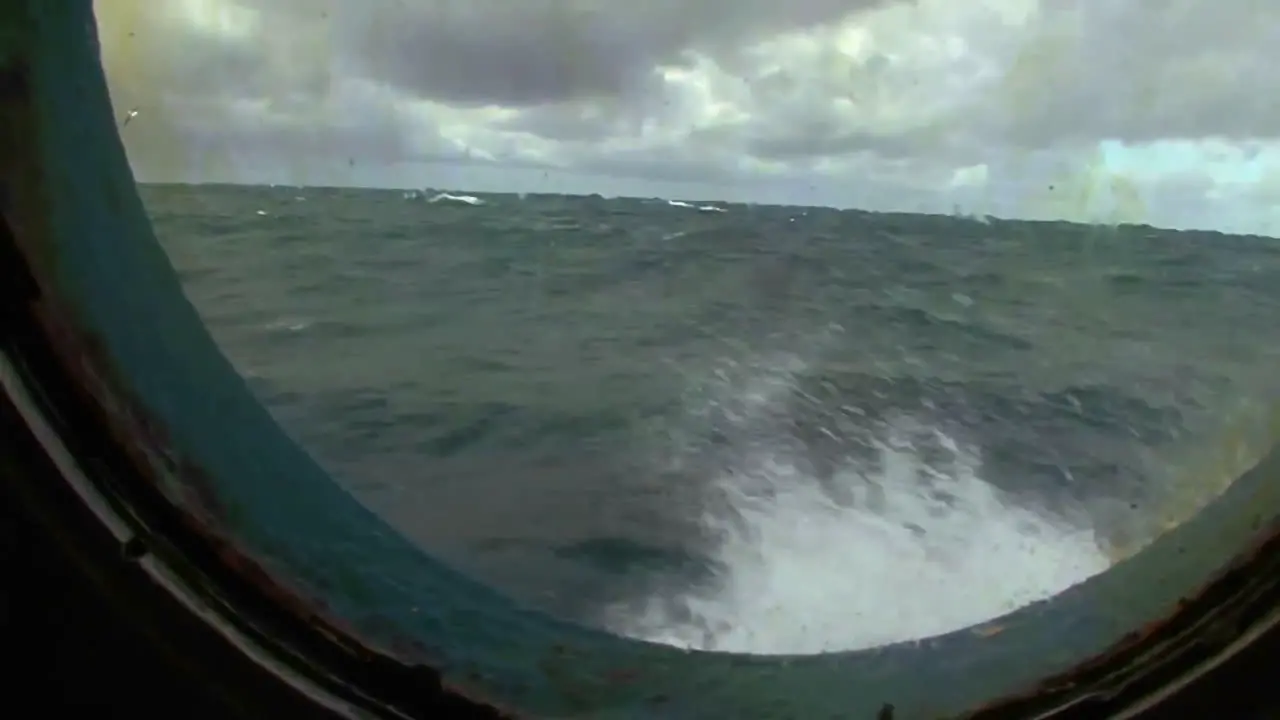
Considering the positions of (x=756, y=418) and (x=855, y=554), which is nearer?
(x=855, y=554)

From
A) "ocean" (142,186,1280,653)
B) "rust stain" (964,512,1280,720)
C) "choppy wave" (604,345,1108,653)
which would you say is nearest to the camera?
"rust stain" (964,512,1280,720)

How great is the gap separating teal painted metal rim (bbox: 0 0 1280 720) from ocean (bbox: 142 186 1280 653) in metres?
0.19

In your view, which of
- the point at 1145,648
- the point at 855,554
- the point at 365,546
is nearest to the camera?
the point at 1145,648

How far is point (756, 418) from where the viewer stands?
811 cm

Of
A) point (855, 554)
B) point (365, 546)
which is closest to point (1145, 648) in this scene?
point (365, 546)

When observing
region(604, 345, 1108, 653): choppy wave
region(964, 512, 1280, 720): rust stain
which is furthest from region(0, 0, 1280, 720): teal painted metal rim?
region(604, 345, 1108, 653): choppy wave

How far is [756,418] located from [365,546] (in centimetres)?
708

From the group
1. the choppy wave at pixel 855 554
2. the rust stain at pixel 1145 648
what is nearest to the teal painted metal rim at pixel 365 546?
the rust stain at pixel 1145 648

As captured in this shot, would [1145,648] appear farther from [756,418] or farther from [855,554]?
[756,418]

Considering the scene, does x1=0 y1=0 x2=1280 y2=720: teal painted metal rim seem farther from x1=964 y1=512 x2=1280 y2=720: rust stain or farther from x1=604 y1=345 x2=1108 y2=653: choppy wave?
x1=604 y1=345 x2=1108 y2=653: choppy wave

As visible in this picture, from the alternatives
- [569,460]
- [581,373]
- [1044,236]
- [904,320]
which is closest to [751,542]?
[569,460]

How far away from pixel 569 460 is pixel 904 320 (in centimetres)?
749

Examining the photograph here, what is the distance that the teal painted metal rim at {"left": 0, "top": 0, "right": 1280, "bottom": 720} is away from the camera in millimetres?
886

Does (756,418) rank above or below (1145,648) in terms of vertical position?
below
